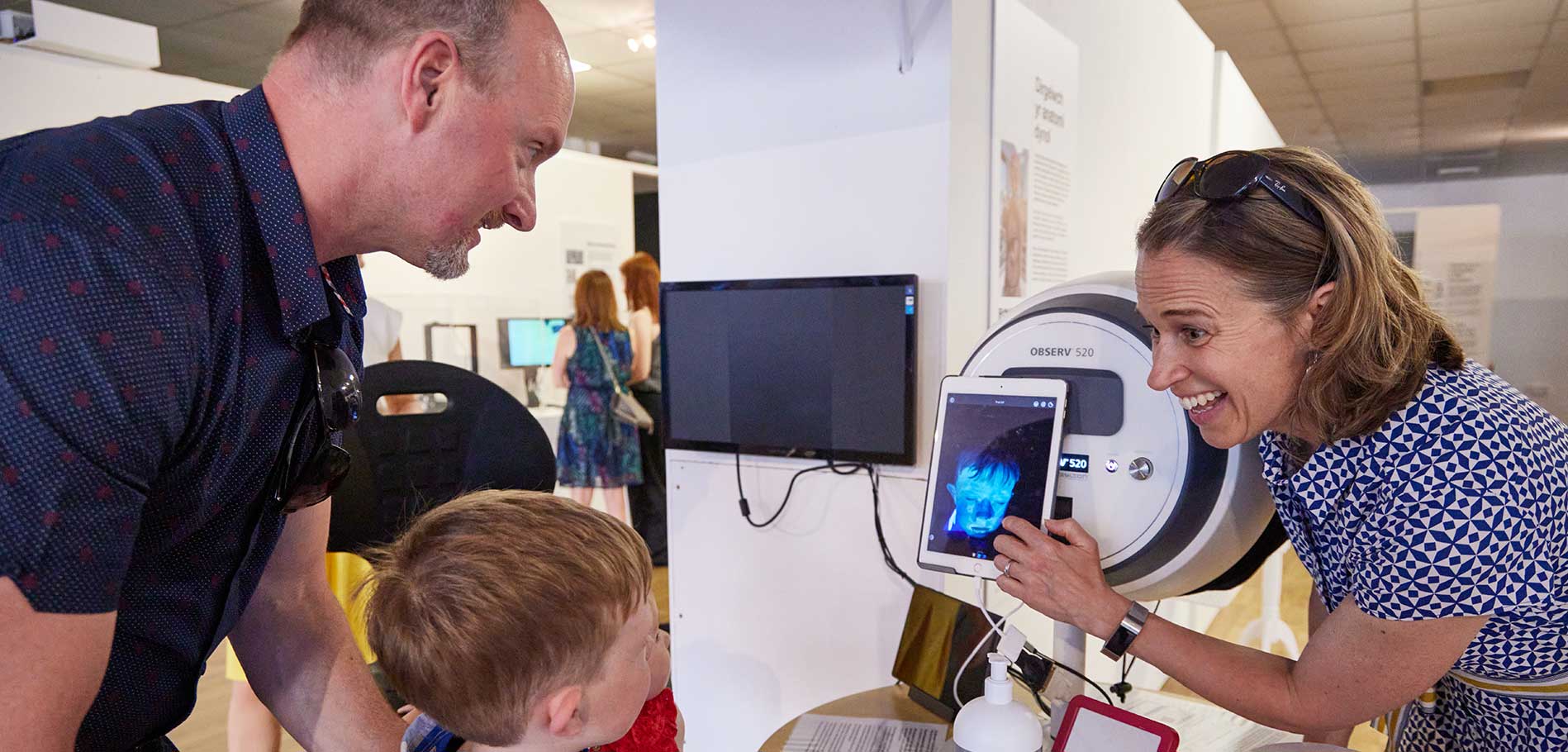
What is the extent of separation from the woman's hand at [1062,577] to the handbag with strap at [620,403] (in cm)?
331

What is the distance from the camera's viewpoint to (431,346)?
5.78m

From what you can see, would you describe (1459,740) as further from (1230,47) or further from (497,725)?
(1230,47)

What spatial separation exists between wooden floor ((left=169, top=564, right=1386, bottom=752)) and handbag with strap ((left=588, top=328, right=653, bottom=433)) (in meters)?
0.78

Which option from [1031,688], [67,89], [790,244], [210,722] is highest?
[67,89]

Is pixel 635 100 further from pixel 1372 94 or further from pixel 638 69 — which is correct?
pixel 1372 94

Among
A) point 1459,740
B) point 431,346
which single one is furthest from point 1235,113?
point 431,346

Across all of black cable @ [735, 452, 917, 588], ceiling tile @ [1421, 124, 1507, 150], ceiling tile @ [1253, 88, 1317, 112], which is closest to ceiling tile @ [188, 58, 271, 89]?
black cable @ [735, 452, 917, 588]

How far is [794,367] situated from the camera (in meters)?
2.07

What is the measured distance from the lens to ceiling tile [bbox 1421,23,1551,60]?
18.5 feet

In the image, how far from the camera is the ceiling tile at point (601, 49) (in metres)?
5.61

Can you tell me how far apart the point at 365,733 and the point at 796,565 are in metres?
1.22

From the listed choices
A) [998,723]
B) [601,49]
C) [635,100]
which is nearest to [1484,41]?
[601,49]

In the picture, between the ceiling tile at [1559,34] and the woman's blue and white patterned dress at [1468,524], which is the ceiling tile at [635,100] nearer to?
the ceiling tile at [1559,34]

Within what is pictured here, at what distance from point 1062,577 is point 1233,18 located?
538 cm
